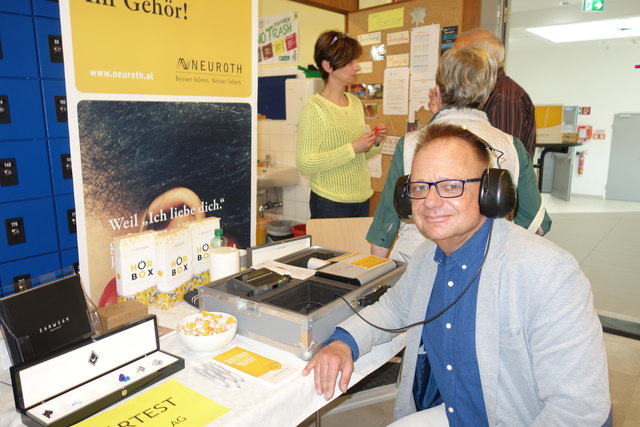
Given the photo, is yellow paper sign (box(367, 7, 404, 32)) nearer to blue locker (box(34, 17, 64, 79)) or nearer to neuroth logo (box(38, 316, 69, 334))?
blue locker (box(34, 17, 64, 79))

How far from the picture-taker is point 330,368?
1180 millimetres

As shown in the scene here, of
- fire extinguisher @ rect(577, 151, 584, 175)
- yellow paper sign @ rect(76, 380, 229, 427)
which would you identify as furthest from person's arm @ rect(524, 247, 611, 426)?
fire extinguisher @ rect(577, 151, 584, 175)

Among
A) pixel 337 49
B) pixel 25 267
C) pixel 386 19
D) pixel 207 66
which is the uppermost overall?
pixel 386 19

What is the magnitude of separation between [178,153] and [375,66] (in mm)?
2351

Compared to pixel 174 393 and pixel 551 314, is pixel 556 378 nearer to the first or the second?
pixel 551 314

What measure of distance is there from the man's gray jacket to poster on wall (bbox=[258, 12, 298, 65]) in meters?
4.32

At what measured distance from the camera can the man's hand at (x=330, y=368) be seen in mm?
1175

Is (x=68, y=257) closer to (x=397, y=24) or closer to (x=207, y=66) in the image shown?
(x=207, y=66)

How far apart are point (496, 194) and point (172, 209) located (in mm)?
1341

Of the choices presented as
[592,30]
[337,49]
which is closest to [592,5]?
[592,30]

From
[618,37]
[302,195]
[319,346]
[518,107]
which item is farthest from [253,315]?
[618,37]

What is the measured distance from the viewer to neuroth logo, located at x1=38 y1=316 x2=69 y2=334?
3.67ft

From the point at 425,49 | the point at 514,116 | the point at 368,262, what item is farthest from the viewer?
the point at 425,49

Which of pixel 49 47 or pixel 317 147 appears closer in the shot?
pixel 317 147
